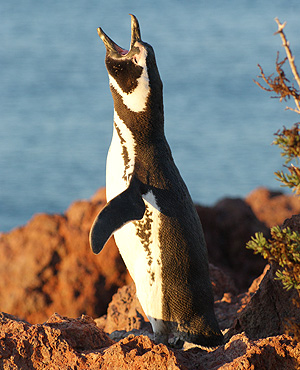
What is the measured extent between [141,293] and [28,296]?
12.3 feet

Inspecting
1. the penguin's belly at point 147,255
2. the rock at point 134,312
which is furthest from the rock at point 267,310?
the rock at point 134,312

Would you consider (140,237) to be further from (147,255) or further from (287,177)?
(287,177)

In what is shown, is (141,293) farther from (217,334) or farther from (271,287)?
(271,287)

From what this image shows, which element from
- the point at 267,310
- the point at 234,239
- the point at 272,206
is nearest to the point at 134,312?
the point at 267,310

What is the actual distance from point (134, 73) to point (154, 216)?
0.91 meters

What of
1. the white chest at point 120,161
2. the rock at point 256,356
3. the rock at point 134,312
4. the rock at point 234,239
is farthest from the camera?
the rock at point 234,239

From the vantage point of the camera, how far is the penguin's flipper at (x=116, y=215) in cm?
349

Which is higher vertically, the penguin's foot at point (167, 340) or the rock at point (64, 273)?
the rock at point (64, 273)

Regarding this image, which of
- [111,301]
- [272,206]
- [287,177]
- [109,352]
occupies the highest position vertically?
[272,206]

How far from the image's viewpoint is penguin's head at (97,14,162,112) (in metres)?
4.00

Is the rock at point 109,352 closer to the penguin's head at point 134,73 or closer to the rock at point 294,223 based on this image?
the rock at point 294,223

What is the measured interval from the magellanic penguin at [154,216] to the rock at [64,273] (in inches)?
129

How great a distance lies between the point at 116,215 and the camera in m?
3.64

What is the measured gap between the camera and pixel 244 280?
861 cm
